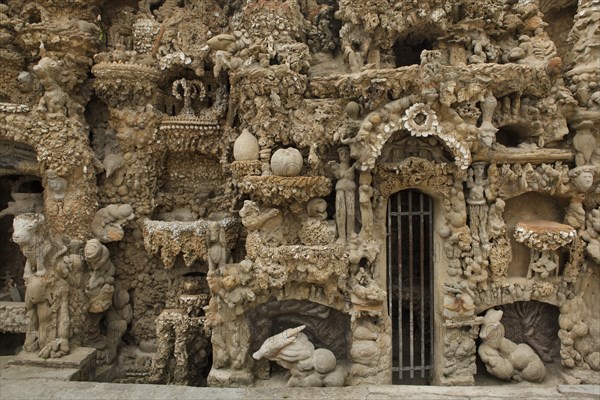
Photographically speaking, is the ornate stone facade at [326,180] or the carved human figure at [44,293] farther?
the carved human figure at [44,293]

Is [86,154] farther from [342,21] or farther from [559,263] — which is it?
[559,263]

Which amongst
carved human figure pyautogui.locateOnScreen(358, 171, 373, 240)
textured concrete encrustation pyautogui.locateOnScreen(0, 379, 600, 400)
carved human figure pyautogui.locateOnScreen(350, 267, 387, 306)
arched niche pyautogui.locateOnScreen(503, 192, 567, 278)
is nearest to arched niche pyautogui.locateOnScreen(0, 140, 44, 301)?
textured concrete encrustation pyautogui.locateOnScreen(0, 379, 600, 400)

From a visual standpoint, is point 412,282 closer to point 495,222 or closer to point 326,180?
point 495,222

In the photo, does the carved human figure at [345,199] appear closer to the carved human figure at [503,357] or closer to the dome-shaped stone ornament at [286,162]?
the dome-shaped stone ornament at [286,162]

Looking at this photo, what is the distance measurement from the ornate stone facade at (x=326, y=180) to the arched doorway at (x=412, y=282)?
0.34ft

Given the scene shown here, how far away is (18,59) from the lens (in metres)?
9.28

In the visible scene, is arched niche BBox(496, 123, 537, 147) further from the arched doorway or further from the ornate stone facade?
the arched doorway

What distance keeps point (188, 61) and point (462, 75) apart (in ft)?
19.6

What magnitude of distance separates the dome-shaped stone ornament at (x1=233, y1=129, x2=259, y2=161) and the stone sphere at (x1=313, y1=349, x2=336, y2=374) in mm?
3874

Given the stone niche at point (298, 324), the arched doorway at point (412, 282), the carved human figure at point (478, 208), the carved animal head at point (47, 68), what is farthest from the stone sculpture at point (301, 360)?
the carved animal head at point (47, 68)

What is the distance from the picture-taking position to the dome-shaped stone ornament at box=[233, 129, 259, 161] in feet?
25.5

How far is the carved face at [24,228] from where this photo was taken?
7.91 m

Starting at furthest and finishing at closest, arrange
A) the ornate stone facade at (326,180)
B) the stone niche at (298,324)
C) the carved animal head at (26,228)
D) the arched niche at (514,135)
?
1. the arched niche at (514,135)
2. the stone niche at (298,324)
3. the carved animal head at (26,228)
4. the ornate stone facade at (326,180)

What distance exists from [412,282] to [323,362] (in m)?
2.72
